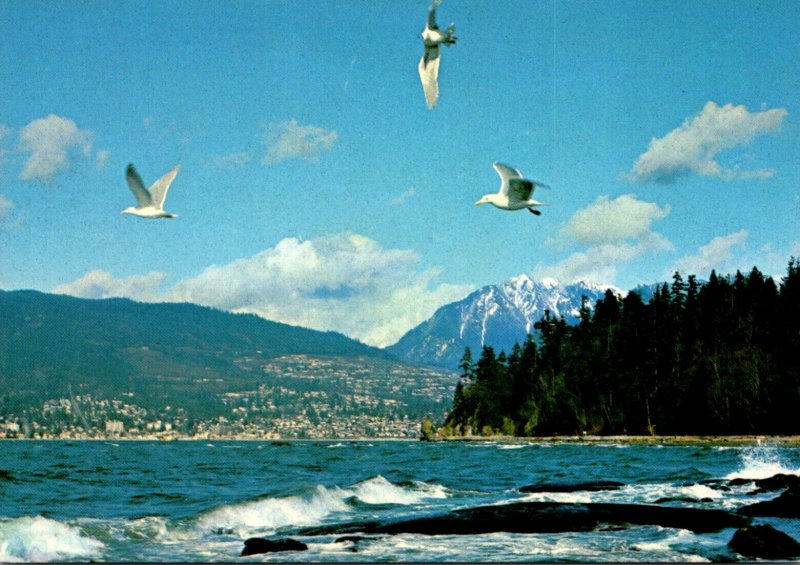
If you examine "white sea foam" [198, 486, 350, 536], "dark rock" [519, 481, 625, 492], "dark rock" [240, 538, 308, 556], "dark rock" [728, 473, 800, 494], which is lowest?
"white sea foam" [198, 486, 350, 536]

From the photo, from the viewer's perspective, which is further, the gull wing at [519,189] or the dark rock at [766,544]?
the gull wing at [519,189]

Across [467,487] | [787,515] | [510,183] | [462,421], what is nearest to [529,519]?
[787,515]

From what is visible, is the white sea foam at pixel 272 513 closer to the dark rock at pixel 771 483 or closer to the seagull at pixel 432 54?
the seagull at pixel 432 54

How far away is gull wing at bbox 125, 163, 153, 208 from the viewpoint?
61.3ft

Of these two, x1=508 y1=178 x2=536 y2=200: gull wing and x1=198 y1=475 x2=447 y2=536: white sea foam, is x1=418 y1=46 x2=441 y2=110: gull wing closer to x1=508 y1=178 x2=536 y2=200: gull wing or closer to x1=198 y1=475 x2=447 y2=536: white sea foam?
x1=508 y1=178 x2=536 y2=200: gull wing

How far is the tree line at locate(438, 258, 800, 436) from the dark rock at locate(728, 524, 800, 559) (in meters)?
67.1

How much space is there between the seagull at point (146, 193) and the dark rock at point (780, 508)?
1410 cm

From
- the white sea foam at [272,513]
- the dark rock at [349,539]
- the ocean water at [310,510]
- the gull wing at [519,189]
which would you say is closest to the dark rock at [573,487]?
the ocean water at [310,510]

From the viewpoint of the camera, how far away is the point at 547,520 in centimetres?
1816

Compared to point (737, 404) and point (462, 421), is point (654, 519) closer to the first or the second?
point (737, 404)

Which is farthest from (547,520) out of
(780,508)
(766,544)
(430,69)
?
(430,69)

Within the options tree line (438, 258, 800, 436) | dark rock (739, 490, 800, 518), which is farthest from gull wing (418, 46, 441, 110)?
tree line (438, 258, 800, 436)

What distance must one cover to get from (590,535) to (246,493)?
14064 millimetres

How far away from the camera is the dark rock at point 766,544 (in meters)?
13.8
